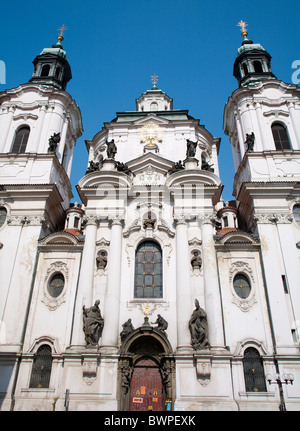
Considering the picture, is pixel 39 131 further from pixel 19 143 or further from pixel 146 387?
pixel 146 387

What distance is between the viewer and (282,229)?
1873cm

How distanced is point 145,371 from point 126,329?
2.00 m

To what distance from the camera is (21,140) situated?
2375 cm

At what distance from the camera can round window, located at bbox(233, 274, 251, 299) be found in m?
17.6

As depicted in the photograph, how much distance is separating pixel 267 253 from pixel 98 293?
8.50 m

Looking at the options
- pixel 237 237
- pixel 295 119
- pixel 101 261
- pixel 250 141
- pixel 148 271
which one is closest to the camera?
pixel 101 261

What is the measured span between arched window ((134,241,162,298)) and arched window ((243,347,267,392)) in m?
4.75

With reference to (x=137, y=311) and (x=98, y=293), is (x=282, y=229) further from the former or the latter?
(x=98, y=293)

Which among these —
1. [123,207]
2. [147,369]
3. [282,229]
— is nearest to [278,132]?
[282,229]

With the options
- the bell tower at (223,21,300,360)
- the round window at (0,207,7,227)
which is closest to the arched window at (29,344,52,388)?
the round window at (0,207,7,227)

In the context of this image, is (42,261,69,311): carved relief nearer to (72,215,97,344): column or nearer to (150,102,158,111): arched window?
(72,215,97,344): column

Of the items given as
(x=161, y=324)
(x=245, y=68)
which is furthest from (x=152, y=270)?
(x=245, y=68)

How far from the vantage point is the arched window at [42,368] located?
15852mm

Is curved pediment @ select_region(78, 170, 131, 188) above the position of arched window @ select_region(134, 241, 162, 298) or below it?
above
